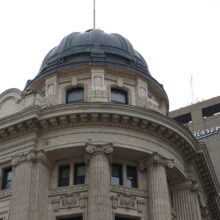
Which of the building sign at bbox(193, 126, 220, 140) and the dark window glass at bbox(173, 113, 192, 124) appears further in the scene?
the dark window glass at bbox(173, 113, 192, 124)

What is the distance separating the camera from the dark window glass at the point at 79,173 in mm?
33312

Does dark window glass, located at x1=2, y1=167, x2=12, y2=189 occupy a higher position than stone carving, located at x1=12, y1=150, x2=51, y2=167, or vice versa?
stone carving, located at x1=12, y1=150, x2=51, y2=167

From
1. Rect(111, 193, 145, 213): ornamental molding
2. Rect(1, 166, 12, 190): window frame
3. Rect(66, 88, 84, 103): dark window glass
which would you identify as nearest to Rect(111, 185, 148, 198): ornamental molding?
Rect(111, 193, 145, 213): ornamental molding

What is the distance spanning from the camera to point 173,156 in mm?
36312

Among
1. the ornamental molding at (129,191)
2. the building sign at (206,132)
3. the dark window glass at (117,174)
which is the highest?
the building sign at (206,132)

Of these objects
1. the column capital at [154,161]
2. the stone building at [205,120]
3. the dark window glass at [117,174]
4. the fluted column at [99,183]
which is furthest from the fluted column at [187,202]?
the stone building at [205,120]

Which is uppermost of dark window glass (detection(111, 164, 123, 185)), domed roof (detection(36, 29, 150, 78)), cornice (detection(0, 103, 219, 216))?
domed roof (detection(36, 29, 150, 78))

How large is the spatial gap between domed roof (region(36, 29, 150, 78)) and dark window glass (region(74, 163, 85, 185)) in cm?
970

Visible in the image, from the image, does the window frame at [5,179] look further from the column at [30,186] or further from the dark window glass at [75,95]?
the dark window glass at [75,95]

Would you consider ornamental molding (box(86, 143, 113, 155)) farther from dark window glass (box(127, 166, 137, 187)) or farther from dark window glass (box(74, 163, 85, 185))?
dark window glass (box(127, 166, 137, 187))

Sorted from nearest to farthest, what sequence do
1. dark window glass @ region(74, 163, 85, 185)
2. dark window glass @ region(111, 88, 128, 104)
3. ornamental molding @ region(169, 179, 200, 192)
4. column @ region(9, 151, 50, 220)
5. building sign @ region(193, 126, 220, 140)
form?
column @ region(9, 151, 50, 220), dark window glass @ region(74, 163, 85, 185), ornamental molding @ region(169, 179, 200, 192), dark window glass @ region(111, 88, 128, 104), building sign @ region(193, 126, 220, 140)

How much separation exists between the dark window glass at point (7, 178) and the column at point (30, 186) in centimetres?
120

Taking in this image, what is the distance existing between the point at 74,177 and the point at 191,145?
9848 mm

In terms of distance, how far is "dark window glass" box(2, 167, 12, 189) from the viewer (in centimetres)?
3409
